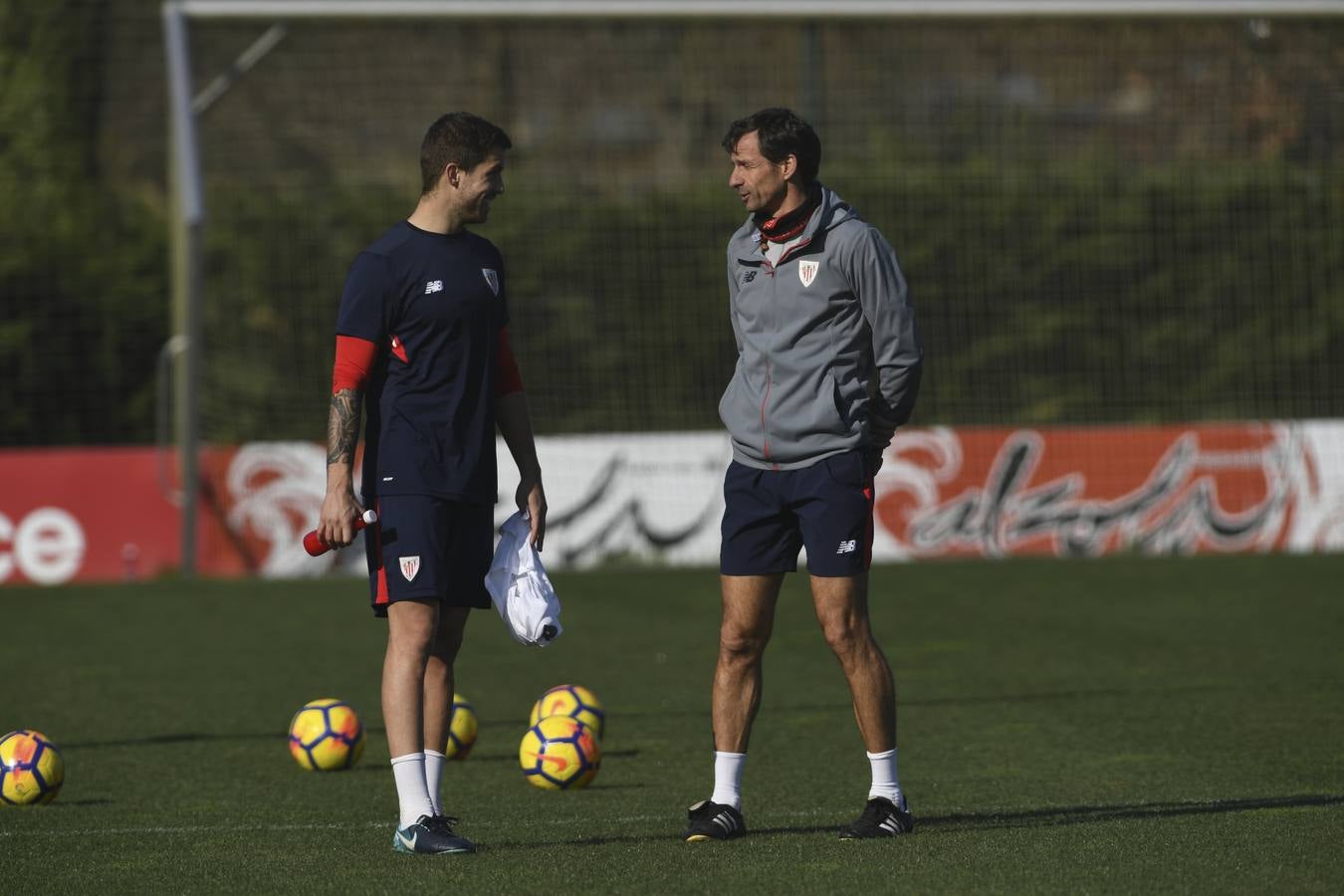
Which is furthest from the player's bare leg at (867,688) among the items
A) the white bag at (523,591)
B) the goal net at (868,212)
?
the goal net at (868,212)

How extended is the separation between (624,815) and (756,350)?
1.65 meters

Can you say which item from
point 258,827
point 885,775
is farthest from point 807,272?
point 258,827

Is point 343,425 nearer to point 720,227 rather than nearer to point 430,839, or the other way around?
point 430,839

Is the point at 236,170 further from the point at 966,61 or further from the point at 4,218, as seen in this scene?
the point at 966,61

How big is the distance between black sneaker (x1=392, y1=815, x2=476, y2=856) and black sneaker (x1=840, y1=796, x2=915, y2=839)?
1157mm

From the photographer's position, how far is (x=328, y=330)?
21.2m

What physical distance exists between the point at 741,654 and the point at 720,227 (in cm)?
1464

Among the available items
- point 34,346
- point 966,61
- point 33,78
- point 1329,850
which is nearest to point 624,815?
point 1329,850

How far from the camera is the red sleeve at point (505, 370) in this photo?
5.94 metres

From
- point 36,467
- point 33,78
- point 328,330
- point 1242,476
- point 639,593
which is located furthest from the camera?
point 33,78

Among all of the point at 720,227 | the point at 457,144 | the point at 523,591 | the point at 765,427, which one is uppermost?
the point at 720,227

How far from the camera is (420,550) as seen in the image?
5.65 m

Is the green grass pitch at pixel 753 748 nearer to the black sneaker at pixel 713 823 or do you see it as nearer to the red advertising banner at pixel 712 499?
the black sneaker at pixel 713 823

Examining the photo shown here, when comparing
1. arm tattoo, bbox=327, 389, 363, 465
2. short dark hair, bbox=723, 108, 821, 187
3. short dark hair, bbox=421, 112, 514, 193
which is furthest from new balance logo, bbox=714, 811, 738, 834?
short dark hair, bbox=421, 112, 514, 193
